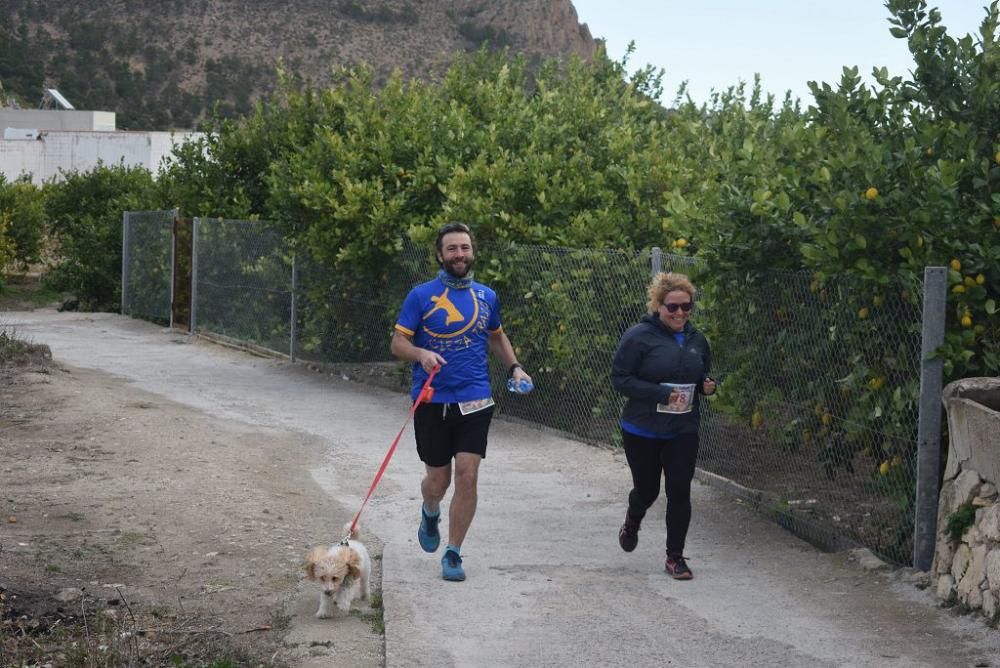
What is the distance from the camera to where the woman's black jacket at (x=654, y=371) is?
7.41 m

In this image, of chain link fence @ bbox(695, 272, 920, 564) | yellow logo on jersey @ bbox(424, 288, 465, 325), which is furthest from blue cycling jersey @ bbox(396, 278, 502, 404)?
chain link fence @ bbox(695, 272, 920, 564)

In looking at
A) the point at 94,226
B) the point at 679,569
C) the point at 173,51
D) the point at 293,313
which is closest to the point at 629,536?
the point at 679,569

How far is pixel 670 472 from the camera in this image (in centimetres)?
750

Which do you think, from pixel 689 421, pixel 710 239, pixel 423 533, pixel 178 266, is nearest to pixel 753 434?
pixel 710 239

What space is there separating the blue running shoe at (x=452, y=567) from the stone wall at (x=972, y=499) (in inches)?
92.6

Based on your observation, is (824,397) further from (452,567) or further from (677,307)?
(452,567)

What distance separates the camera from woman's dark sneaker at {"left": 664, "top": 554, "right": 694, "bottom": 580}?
7.48 m

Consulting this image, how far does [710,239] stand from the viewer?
898 cm

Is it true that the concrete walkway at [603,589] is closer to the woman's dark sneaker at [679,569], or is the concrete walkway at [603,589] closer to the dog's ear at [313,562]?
the woman's dark sneaker at [679,569]

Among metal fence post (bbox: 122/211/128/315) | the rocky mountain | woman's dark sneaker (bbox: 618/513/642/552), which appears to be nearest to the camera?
woman's dark sneaker (bbox: 618/513/642/552)

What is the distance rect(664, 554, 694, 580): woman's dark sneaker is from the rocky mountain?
2785 inches

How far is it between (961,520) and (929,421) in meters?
0.65

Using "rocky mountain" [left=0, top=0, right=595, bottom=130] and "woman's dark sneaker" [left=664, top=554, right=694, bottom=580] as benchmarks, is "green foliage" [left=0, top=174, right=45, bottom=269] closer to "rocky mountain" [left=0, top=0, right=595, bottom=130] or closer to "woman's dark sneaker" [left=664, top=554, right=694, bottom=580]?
"woman's dark sneaker" [left=664, top=554, right=694, bottom=580]

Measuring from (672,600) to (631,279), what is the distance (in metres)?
4.54
